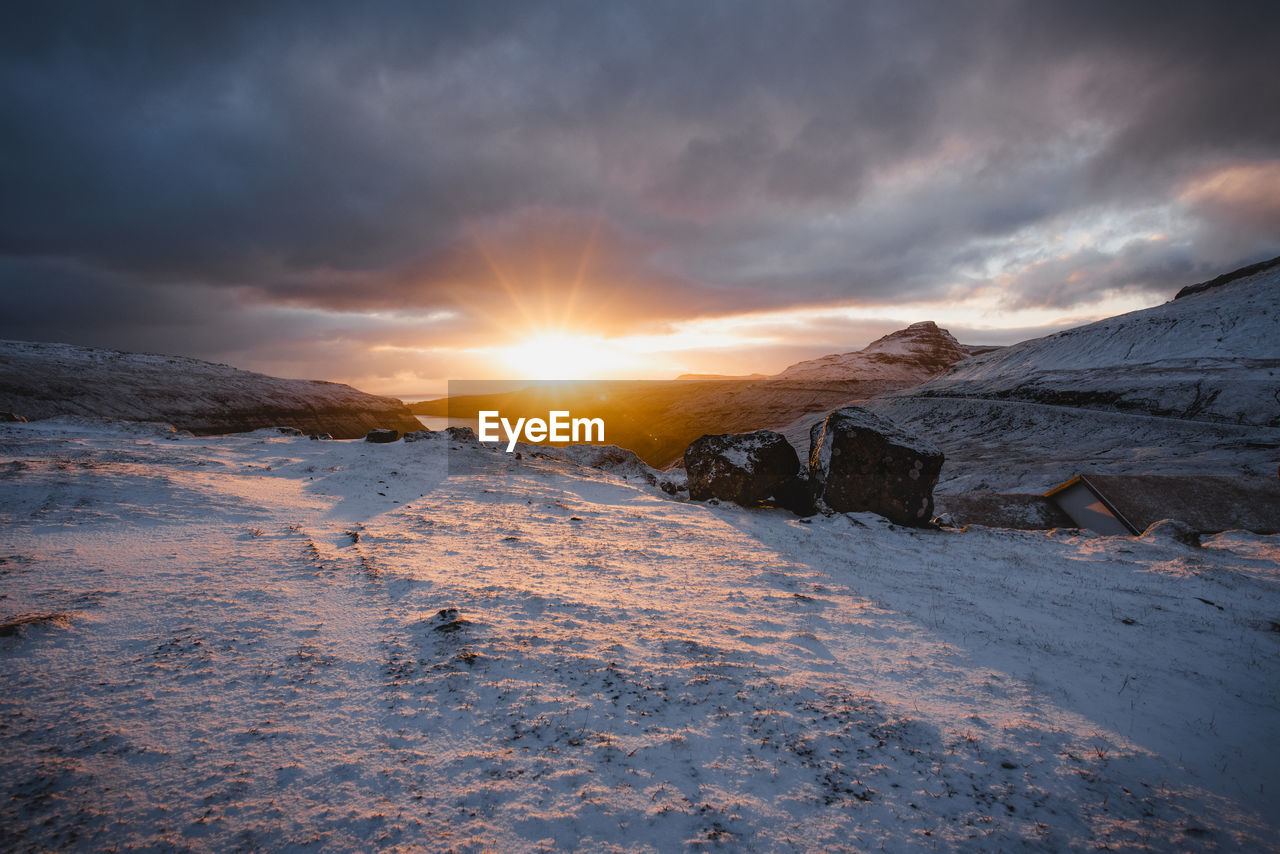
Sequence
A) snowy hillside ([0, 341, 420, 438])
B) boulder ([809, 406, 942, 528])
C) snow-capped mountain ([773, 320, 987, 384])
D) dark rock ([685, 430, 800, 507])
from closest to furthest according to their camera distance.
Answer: boulder ([809, 406, 942, 528]), dark rock ([685, 430, 800, 507]), snowy hillside ([0, 341, 420, 438]), snow-capped mountain ([773, 320, 987, 384])

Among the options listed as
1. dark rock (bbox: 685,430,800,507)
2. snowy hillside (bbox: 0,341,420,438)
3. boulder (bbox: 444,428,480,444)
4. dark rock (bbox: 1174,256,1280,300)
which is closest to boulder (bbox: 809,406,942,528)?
dark rock (bbox: 685,430,800,507)

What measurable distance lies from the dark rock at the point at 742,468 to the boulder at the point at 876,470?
1.29 metres

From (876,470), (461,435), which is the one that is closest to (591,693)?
(876,470)

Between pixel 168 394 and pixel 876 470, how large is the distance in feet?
182

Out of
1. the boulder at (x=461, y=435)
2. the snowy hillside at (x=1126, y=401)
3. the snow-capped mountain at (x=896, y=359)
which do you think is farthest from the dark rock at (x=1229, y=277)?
the boulder at (x=461, y=435)

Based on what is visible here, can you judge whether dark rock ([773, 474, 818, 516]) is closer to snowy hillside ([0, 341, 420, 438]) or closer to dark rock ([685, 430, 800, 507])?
dark rock ([685, 430, 800, 507])

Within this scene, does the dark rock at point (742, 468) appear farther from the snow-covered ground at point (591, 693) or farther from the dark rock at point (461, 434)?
the dark rock at point (461, 434)

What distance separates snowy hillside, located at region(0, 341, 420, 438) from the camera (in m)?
35.6

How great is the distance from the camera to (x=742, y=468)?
14875 millimetres

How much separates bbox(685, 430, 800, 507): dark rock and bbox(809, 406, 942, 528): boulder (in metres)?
1.29

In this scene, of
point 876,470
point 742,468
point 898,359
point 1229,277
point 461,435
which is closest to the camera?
point 876,470

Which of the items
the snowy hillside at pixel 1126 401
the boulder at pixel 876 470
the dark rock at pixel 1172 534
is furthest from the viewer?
the snowy hillside at pixel 1126 401

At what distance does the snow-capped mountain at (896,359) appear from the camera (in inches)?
3574

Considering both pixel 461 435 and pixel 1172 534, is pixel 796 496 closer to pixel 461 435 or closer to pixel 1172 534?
pixel 1172 534
